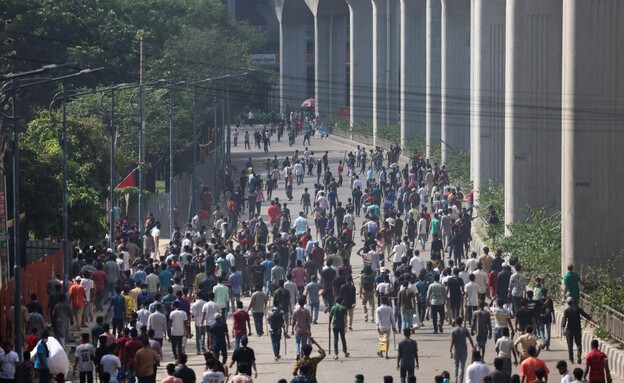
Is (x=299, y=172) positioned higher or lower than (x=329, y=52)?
lower

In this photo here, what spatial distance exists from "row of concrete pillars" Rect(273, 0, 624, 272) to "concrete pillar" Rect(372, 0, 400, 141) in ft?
0.25

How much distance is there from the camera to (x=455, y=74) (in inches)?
2763

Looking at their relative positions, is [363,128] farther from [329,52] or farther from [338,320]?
[338,320]

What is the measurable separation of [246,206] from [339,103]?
5709 centimetres

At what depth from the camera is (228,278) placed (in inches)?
1379

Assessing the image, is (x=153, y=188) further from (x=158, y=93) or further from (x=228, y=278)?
(x=228, y=278)

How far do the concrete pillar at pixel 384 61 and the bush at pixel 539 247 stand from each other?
1875 inches

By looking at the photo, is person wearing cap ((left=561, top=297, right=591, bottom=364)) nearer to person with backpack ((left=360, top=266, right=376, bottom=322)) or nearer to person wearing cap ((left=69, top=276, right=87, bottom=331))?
person with backpack ((left=360, top=266, right=376, bottom=322))

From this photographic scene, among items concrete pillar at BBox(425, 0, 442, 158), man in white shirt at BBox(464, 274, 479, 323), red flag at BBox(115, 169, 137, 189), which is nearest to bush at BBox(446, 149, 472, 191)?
concrete pillar at BBox(425, 0, 442, 158)

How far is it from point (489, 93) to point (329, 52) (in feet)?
177

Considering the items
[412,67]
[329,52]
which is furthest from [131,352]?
[329,52]

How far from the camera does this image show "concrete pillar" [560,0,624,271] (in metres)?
35.3

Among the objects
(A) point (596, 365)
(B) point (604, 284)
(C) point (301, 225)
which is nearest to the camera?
(A) point (596, 365)

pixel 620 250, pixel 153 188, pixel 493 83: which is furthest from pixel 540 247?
pixel 153 188
